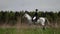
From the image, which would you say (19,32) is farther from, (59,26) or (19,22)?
(59,26)

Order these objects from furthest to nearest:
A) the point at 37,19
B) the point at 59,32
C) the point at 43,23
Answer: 1. the point at 37,19
2. the point at 43,23
3. the point at 59,32

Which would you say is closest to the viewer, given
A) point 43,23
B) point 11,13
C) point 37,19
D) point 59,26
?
point 59,26

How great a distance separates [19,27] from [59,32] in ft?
5.83

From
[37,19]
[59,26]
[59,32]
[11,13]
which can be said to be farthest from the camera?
[11,13]

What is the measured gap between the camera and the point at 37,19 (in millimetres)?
19031

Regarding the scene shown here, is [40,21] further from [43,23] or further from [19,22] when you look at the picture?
[19,22]

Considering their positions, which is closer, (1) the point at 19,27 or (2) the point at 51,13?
(1) the point at 19,27

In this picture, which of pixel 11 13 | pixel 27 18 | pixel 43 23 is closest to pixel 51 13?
pixel 11 13

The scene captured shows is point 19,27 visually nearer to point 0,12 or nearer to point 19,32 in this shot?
point 19,32

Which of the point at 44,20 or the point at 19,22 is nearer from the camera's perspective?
the point at 19,22

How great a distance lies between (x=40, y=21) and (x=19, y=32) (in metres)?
10.2

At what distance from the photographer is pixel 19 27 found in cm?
904

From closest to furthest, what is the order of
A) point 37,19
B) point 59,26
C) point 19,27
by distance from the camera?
point 19,27
point 59,26
point 37,19

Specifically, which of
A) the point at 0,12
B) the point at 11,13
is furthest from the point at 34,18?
the point at 0,12
